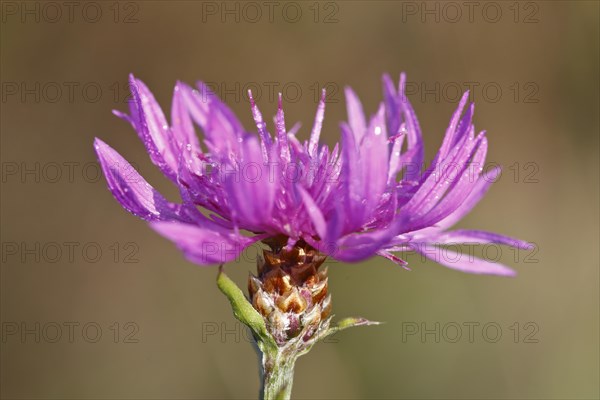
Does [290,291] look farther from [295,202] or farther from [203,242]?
[203,242]

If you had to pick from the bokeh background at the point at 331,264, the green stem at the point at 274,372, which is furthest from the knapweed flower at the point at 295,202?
the bokeh background at the point at 331,264

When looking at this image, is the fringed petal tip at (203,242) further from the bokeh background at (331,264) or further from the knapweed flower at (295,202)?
the bokeh background at (331,264)

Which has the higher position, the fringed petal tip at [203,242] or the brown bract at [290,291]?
the fringed petal tip at [203,242]

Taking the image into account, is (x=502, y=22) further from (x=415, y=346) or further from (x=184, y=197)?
(x=184, y=197)

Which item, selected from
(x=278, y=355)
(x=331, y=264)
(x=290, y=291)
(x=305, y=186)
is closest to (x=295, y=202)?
(x=305, y=186)

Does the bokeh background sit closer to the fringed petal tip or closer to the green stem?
the green stem

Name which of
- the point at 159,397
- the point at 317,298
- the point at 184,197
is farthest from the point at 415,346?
the point at 184,197
